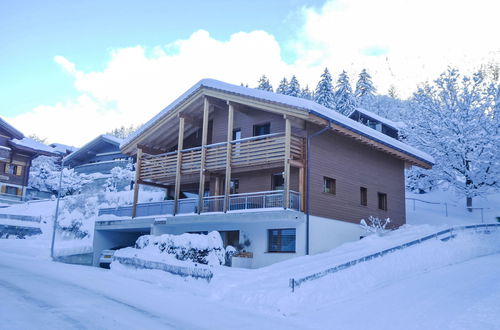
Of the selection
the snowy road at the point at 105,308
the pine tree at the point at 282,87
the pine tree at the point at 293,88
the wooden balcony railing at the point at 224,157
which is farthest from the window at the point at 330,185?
the pine tree at the point at 282,87

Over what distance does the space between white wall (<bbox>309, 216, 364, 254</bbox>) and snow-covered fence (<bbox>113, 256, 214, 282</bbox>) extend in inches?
267

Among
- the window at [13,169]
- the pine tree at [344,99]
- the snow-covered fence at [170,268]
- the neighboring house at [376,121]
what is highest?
the pine tree at [344,99]

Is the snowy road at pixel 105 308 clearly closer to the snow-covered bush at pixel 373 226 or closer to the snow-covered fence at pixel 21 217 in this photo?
the snow-covered bush at pixel 373 226

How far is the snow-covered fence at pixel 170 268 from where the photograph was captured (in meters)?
16.0

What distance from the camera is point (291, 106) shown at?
2105 centimetres

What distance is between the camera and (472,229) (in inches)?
835

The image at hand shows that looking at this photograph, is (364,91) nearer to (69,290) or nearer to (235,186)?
(235,186)

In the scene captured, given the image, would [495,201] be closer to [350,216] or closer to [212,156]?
[350,216]

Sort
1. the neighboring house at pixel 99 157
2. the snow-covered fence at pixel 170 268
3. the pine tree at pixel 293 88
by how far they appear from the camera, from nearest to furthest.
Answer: the snow-covered fence at pixel 170 268
the neighboring house at pixel 99 157
the pine tree at pixel 293 88

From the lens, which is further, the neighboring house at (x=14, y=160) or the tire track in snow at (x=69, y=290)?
the neighboring house at (x=14, y=160)

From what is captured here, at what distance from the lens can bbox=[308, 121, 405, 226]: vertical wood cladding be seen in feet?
75.2

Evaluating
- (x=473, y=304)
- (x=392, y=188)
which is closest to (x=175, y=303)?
(x=473, y=304)

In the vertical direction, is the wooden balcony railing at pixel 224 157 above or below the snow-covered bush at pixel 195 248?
above

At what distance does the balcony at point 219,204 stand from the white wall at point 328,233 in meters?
1.34
